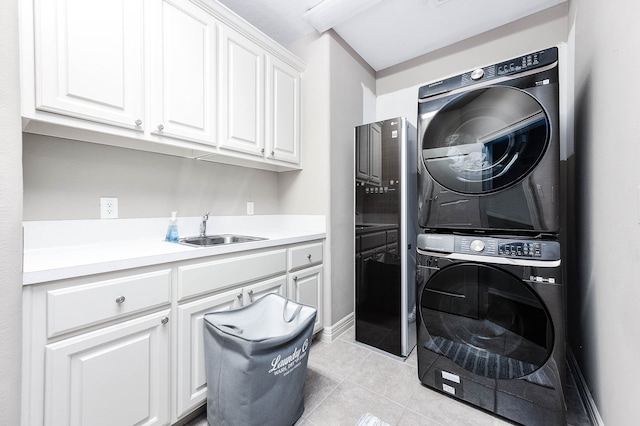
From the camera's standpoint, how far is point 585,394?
1.42m

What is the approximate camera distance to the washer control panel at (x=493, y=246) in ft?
4.00

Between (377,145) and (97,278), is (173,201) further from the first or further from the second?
(377,145)

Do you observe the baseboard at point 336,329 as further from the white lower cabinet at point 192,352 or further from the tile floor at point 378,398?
the white lower cabinet at point 192,352

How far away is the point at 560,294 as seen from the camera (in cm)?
121

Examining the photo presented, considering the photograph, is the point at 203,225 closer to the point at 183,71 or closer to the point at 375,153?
the point at 183,71

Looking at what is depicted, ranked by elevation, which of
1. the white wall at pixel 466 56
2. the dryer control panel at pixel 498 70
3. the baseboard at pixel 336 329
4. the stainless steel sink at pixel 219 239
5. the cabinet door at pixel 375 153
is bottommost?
the baseboard at pixel 336 329

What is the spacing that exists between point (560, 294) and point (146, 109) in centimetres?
227

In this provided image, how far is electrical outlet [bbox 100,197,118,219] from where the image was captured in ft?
4.89

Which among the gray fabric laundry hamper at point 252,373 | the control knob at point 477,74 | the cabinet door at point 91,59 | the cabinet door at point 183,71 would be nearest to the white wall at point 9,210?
the cabinet door at point 91,59

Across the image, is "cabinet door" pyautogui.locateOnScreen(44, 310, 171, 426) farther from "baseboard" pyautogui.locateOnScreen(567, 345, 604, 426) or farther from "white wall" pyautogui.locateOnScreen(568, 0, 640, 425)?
"baseboard" pyautogui.locateOnScreen(567, 345, 604, 426)

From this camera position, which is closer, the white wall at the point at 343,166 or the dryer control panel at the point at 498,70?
the dryer control panel at the point at 498,70

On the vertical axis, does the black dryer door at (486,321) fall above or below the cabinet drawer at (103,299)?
below

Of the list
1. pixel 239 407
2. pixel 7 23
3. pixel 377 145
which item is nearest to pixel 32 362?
pixel 239 407

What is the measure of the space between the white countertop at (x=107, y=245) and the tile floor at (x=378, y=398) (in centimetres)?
90
